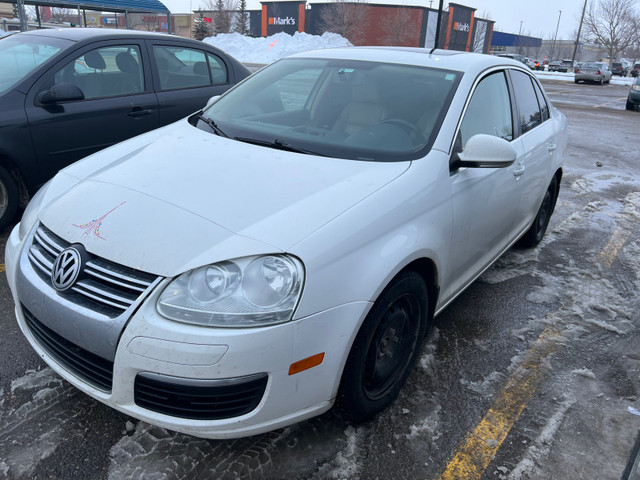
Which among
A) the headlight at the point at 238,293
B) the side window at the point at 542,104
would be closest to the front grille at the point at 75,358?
the headlight at the point at 238,293

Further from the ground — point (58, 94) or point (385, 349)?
point (58, 94)

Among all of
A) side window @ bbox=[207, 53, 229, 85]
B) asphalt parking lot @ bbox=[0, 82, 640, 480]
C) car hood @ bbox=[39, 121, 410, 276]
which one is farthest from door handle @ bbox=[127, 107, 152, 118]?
car hood @ bbox=[39, 121, 410, 276]

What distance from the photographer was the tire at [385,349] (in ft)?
6.88

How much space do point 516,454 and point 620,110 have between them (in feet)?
63.8

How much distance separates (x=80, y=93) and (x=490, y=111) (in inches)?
125

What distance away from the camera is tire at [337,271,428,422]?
6.88ft

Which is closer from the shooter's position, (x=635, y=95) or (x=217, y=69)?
(x=217, y=69)

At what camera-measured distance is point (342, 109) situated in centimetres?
298

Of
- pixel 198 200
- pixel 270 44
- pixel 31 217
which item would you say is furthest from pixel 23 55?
pixel 270 44

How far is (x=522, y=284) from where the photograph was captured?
159 inches

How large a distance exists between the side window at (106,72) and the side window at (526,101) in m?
3.27

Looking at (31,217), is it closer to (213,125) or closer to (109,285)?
(109,285)

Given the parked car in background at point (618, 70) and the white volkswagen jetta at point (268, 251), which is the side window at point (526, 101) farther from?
the parked car in background at point (618, 70)

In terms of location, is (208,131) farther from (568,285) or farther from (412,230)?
(568,285)
